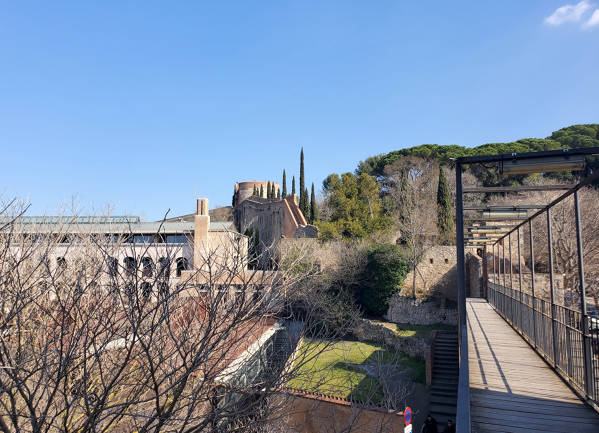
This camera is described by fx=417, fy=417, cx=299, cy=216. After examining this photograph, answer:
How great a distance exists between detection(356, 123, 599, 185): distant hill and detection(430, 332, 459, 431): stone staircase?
2046 centimetres

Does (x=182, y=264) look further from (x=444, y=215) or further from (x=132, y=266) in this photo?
(x=444, y=215)

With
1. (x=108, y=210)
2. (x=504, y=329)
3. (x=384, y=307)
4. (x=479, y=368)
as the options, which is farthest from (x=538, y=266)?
(x=108, y=210)

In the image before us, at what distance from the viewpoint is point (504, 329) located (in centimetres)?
888

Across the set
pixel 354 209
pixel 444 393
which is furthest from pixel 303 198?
pixel 444 393

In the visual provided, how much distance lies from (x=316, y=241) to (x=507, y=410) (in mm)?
22735

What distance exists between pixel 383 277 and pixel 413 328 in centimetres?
310

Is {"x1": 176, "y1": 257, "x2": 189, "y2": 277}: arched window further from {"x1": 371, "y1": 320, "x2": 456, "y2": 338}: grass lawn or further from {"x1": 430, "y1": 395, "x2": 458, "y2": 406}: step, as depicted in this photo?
{"x1": 371, "y1": 320, "x2": 456, "y2": 338}: grass lawn

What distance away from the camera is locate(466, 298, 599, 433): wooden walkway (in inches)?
144

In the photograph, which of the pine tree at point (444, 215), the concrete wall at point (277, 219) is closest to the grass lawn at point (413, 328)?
the pine tree at point (444, 215)

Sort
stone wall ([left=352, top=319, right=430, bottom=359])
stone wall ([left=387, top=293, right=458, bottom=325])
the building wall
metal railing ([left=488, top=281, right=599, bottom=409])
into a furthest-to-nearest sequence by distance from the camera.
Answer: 1. the building wall
2. stone wall ([left=387, top=293, right=458, bottom=325])
3. stone wall ([left=352, top=319, right=430, bottom=359])
4. metal railing ([left=488, top=281, right=599, bottom=409])

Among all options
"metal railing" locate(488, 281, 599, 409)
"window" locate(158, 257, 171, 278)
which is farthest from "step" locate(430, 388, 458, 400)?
"window" locate(158, 257, 171, 278)

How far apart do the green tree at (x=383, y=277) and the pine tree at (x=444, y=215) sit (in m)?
5.18

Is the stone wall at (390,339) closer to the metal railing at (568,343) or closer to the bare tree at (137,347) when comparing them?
the metal railing at (568,343)

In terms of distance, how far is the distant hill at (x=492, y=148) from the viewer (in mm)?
35750
